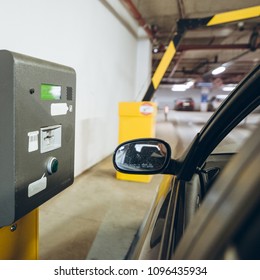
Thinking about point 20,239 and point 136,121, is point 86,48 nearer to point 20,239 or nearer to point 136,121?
point 136,121

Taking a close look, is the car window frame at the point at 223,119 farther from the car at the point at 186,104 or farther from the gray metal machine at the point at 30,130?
the car at the point at 186,104

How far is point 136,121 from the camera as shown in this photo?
362 centimetres

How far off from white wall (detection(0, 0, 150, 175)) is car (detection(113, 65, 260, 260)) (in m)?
1.73

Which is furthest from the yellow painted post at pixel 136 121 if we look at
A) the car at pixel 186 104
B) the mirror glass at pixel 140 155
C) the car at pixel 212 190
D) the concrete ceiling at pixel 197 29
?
the car at pixel 186 104

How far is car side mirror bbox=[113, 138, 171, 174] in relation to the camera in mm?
Result: 1115

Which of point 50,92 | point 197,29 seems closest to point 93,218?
point 50,92

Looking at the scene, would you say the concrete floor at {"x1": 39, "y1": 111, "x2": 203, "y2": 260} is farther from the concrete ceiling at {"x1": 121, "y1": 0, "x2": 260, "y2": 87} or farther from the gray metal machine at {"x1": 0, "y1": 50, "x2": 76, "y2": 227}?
the concrete ceiling at {"x1": 121, "y1": 0, "x2": 260, "y2": 87}

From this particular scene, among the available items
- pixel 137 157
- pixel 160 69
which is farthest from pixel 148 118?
pixel 137 157

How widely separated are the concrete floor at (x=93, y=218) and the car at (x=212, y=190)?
3.52 ft

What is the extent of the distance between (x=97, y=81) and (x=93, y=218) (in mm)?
2284

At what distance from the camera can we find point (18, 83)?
0.83 metres

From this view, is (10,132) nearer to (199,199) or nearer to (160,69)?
(199,199)

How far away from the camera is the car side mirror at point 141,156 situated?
112cm

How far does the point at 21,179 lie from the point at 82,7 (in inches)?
122
